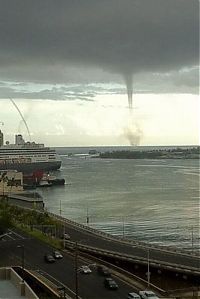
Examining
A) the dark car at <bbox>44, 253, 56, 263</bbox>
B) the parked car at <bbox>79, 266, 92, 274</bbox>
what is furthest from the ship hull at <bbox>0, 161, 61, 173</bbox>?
the parked car at <bbox>79, 266, 92, 274</bbox>

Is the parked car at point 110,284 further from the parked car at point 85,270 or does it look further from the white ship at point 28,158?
the white ship at point 28,158

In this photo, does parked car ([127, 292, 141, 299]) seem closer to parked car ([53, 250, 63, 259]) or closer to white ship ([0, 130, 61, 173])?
parked car ([53, 250, 63, 259])

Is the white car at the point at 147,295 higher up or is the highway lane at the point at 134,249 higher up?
the white car at the point at 147,295

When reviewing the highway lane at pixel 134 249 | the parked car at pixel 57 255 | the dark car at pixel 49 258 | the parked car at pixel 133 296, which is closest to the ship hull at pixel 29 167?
the highway lane at pixel 134 249

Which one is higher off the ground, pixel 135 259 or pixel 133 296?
pixel 133 296

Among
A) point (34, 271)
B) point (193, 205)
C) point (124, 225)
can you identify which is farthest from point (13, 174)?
point (34, 271)

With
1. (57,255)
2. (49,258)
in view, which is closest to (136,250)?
(57,255)

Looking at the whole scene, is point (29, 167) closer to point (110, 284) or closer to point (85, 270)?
point (85, 270)
